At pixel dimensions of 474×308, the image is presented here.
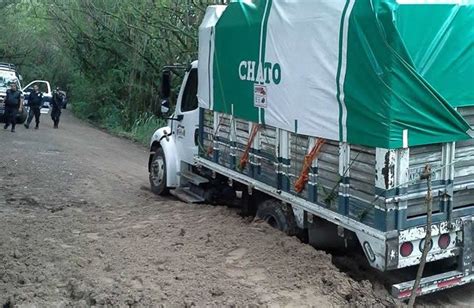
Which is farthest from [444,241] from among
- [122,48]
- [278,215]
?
[122,48]

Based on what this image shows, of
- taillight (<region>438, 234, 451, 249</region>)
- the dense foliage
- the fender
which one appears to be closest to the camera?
taillight (<region>438, 234, 451, 249</region>)

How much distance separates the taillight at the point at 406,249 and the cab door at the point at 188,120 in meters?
4.36

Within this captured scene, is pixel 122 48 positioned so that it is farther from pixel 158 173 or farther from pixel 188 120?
pixel 188 120

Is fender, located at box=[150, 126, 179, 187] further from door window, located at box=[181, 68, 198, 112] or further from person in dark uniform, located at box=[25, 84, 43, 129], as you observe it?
person in dark uniform, located at box=[25, 84, 43, 129]

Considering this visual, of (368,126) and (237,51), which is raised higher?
(237,51)

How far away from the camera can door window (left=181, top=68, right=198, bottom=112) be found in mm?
9664

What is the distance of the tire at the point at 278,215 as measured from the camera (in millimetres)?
6930

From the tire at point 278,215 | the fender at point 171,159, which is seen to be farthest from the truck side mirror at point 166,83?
the tire at point 278,215

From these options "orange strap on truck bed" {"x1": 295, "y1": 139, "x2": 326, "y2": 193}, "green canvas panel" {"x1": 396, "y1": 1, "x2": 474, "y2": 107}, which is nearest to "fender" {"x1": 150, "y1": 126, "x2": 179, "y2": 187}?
"orange strap on truck bed" {"x1": 295, "y1": 139, "x2": 326, "y2": 193}

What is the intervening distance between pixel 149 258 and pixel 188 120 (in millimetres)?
3452

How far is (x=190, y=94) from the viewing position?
9.82 m

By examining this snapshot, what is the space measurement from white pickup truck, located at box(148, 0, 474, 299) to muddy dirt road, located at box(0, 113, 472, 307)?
0.44m

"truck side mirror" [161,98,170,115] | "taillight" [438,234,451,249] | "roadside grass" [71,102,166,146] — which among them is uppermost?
"truck side mirror" [161,98,170,115]

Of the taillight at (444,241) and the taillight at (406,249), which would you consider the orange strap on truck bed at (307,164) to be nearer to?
the taillight at (406,249)
